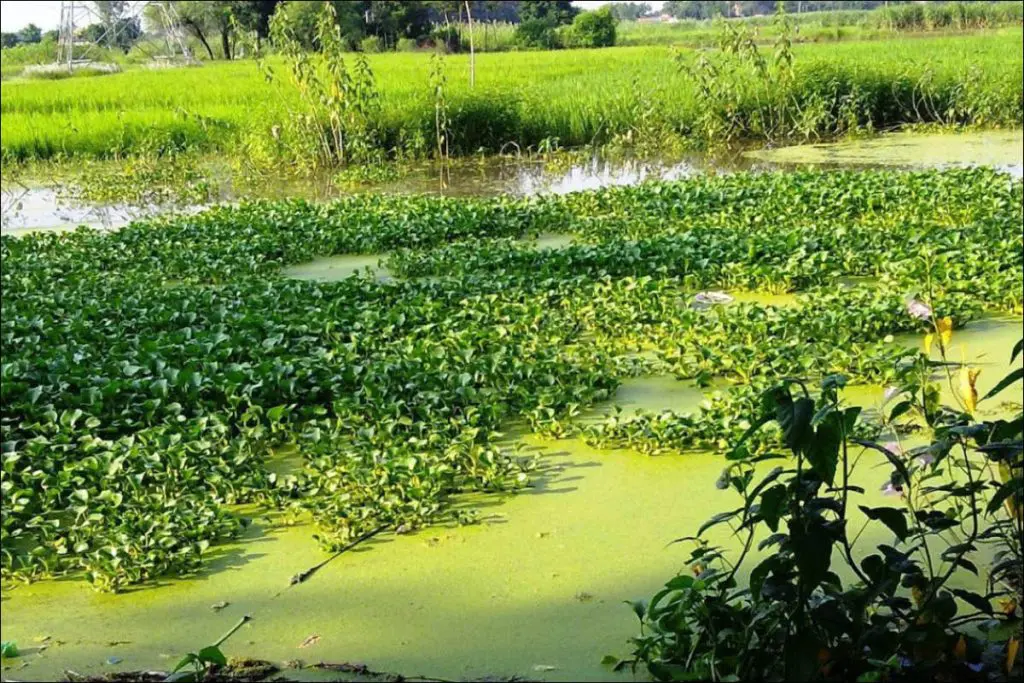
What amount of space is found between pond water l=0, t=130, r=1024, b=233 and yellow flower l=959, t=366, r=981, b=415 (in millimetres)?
5161

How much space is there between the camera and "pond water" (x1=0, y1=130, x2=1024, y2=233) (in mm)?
8492

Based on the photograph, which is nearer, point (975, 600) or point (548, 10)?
point (975, 600)

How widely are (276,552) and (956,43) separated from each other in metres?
15.8

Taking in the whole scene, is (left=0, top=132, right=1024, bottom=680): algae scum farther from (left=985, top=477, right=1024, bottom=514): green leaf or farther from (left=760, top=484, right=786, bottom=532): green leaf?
(left=985, top=477, right=1024, bottom=514): green leaf

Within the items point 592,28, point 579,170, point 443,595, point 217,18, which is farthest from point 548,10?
point 217,18

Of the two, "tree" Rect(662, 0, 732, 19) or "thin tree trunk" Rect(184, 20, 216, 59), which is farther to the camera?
"tree" Rect(662, 0, 732, 19)

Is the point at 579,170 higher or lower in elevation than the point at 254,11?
lower

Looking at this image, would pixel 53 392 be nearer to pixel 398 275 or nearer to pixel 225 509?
pixel 225 509

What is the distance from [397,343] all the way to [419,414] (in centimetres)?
69

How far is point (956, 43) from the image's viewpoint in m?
16.2

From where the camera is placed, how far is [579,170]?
9766 millimetres

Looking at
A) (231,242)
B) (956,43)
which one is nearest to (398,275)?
(231,242)

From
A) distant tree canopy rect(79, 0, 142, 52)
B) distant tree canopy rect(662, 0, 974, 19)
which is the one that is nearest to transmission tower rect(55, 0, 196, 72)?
distant tree canopy rect(79, 0, 142, 52)

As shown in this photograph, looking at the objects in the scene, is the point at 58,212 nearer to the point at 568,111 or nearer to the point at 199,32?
the point at 568,111
